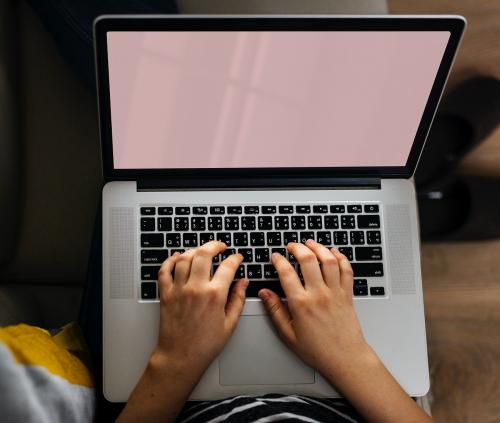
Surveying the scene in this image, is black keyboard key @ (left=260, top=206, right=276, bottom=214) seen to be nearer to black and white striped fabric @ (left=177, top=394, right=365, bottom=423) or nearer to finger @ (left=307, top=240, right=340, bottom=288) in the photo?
finger @ (left=307, top=240, right=340, bottom=288)

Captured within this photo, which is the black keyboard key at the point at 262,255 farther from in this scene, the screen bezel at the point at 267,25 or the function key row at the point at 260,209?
the screen bezel at the point at 267,25

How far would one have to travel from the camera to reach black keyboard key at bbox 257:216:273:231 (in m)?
0.65

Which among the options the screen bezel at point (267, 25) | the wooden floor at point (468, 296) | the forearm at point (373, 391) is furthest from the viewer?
the wooden floor at point (468, 296)

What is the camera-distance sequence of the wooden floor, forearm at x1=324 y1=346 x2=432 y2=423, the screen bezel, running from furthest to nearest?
the wooden floor
forearm at x1=324 y1=346 x2=432 y2=423
the screen bezel

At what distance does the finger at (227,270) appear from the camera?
0.61 metres

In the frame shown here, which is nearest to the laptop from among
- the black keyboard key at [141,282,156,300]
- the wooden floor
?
the black keyboard key at [141,282,156,300]

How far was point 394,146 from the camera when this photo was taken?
632 mm

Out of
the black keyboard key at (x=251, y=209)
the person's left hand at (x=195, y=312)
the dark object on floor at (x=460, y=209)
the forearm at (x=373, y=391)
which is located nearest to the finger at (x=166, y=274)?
the person's left hand at (x=195, y=312)

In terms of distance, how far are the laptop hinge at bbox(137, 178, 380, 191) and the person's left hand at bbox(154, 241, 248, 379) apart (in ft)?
0.27

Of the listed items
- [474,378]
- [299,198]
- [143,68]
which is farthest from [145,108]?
[474,378]

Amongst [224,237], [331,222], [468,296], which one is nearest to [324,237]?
[331,222]

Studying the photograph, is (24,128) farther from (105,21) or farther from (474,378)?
(474,378)

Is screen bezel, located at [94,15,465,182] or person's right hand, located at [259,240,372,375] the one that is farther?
person's right hand, located at [259,240,372,375]

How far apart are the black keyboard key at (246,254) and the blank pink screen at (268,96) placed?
0.34 feet
